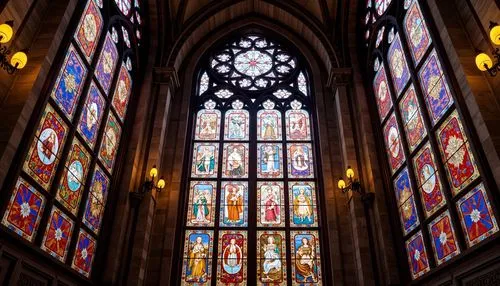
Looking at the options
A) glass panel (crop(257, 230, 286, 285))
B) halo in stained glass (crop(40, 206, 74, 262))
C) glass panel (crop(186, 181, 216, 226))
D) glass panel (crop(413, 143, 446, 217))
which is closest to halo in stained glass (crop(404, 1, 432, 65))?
glass panel (crop(413, 143, 446, 217))

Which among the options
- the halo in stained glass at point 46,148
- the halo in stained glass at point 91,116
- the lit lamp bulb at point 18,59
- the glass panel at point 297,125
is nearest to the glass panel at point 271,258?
the glass panel at point 297,125

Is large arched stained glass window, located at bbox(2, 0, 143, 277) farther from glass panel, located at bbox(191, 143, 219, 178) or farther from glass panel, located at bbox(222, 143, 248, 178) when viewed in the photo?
glass panel, located at bbox(222, 143, 248, 178)

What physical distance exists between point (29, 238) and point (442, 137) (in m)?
8.38

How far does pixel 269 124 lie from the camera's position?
1448cm

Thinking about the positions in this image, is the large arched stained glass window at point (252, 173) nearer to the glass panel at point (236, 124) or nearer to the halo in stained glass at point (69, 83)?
the glass panel at point (236, 124)

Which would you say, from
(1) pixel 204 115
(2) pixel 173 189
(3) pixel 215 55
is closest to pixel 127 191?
(2) pixel 173 189

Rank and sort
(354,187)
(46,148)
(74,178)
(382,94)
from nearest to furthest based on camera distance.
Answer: (46,148) → (74,178) → (354,187) → (382,94)

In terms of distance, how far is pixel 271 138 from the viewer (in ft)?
46.2

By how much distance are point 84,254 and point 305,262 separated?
5.96 meters

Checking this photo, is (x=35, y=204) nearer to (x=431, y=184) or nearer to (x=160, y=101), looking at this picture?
A: (x=160, y=101)

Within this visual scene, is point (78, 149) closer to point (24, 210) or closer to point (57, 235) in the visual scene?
point (57, 235)

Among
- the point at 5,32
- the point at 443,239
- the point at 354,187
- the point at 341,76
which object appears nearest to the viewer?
the point at 5,32

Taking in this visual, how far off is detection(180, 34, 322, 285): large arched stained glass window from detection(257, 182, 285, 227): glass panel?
3 centimetres

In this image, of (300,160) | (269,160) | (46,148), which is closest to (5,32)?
(46,148)
